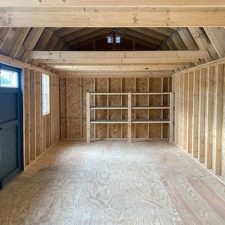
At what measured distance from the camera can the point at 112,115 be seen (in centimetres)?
927

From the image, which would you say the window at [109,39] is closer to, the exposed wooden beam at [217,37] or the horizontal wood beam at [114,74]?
the horizontal wood beam at [114,74]

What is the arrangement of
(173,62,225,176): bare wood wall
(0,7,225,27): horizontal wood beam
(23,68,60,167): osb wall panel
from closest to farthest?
(0,7,225,27): horizontal wood beam < (173,62,225,176): bare wood wall < (23,68,60,167): osb wall panel

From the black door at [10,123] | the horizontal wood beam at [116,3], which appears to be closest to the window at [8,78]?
the black door at [10,123]

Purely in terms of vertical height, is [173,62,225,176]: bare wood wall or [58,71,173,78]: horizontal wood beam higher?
[58,71,173,78]: horizontal wood beam

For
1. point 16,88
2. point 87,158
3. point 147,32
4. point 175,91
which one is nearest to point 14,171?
point 16,88

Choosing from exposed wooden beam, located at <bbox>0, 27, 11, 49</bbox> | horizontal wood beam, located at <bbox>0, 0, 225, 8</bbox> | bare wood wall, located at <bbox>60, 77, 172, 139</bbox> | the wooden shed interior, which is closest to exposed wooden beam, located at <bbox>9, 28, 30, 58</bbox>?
the wooden shed interior

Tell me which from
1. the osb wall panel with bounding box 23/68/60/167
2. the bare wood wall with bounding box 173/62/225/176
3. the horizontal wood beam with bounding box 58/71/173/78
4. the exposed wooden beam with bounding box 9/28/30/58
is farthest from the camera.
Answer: the horizontal wood beam with bounding box 58/71/173/78

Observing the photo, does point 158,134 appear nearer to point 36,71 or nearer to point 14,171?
point 36,71

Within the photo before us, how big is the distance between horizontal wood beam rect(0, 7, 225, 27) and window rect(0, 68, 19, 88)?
55.8 inches

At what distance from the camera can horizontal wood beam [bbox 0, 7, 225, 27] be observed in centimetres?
314

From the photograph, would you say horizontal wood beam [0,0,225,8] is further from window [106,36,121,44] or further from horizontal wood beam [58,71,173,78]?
horizontal wood beam [58,71,173,78]

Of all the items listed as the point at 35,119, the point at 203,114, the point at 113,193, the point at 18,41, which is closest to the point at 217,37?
the point at 203,114

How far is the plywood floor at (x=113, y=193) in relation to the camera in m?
3.29

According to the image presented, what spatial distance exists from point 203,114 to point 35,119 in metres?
3.60
